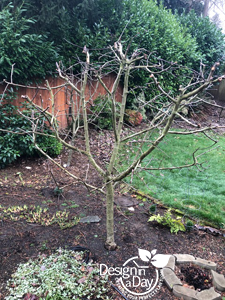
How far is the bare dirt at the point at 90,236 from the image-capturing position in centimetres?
251

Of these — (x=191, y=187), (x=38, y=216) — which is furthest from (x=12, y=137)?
(x=191, y=187)

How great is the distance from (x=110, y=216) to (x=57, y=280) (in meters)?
0.81

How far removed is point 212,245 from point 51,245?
197 centimetres

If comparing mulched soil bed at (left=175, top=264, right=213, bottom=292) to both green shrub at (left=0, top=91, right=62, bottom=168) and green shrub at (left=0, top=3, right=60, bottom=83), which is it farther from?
green shrub at (left=0, top=3, right=60, bottom=83)

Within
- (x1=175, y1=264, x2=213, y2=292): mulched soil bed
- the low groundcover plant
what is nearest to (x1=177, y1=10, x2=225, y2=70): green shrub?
(x1=175, y1=264, x2=213, y2=292): mulched soil bed

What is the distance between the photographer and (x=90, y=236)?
2875mm

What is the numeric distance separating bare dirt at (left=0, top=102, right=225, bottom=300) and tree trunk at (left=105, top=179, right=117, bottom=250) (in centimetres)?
9

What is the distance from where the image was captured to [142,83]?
8086 millimetres

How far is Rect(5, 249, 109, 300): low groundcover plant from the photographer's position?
2053mm

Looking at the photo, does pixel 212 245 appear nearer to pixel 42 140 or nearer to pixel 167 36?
→ pixel 42 140

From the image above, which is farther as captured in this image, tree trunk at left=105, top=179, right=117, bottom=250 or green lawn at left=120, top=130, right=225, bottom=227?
green lawn at left=120, top=130, right=225, bottom=227

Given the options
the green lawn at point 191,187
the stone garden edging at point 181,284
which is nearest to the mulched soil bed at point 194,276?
the stone garden edging at point 181,284

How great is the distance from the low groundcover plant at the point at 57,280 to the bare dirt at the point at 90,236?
0.11 metres

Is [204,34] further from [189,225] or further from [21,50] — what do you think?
[189,225]
